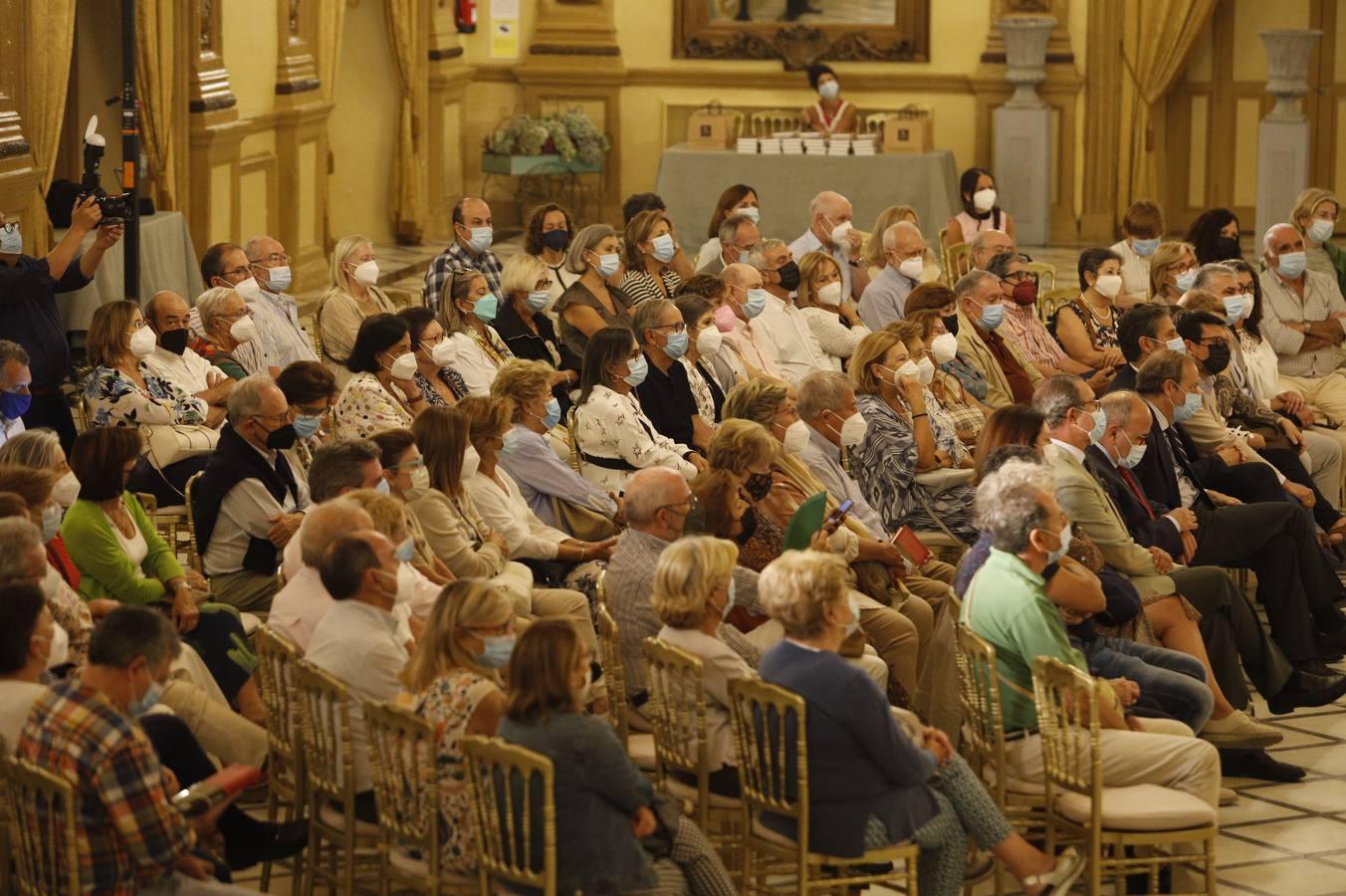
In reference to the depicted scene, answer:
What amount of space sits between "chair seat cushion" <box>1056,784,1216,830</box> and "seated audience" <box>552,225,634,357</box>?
3716 mm

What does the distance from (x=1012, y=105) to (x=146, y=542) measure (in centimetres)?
1139

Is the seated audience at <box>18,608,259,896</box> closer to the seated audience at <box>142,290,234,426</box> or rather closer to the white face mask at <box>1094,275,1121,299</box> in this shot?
the seated audience at <box>142,290,234,426</box>

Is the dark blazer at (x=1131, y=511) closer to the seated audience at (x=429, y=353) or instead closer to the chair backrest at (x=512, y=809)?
the seated audience at (x=429, y=353)

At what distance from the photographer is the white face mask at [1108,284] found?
916 centimetres

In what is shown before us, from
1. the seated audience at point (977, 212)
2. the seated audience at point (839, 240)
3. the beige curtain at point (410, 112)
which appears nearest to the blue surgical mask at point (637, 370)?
the seated audience at point (839, 240)

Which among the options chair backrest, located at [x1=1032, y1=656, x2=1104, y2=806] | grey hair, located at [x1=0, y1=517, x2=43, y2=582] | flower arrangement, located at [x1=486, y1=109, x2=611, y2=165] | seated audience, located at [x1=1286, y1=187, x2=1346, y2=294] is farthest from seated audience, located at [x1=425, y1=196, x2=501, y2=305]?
flower arrangement, located at [x1=486, y1=109, x2=611, y2=165]

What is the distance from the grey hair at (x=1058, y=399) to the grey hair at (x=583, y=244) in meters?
2.62

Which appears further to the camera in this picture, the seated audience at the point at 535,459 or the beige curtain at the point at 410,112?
the beige curtain at the point at 410,112

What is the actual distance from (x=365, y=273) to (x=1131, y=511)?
3.18m

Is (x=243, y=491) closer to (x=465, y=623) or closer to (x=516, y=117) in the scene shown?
(x=465, y=623)

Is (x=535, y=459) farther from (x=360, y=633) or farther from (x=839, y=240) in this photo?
(x=839, y=240)

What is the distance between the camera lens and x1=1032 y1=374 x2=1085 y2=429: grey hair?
6.55 meters

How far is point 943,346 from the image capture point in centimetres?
796

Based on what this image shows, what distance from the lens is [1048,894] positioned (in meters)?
4.84
